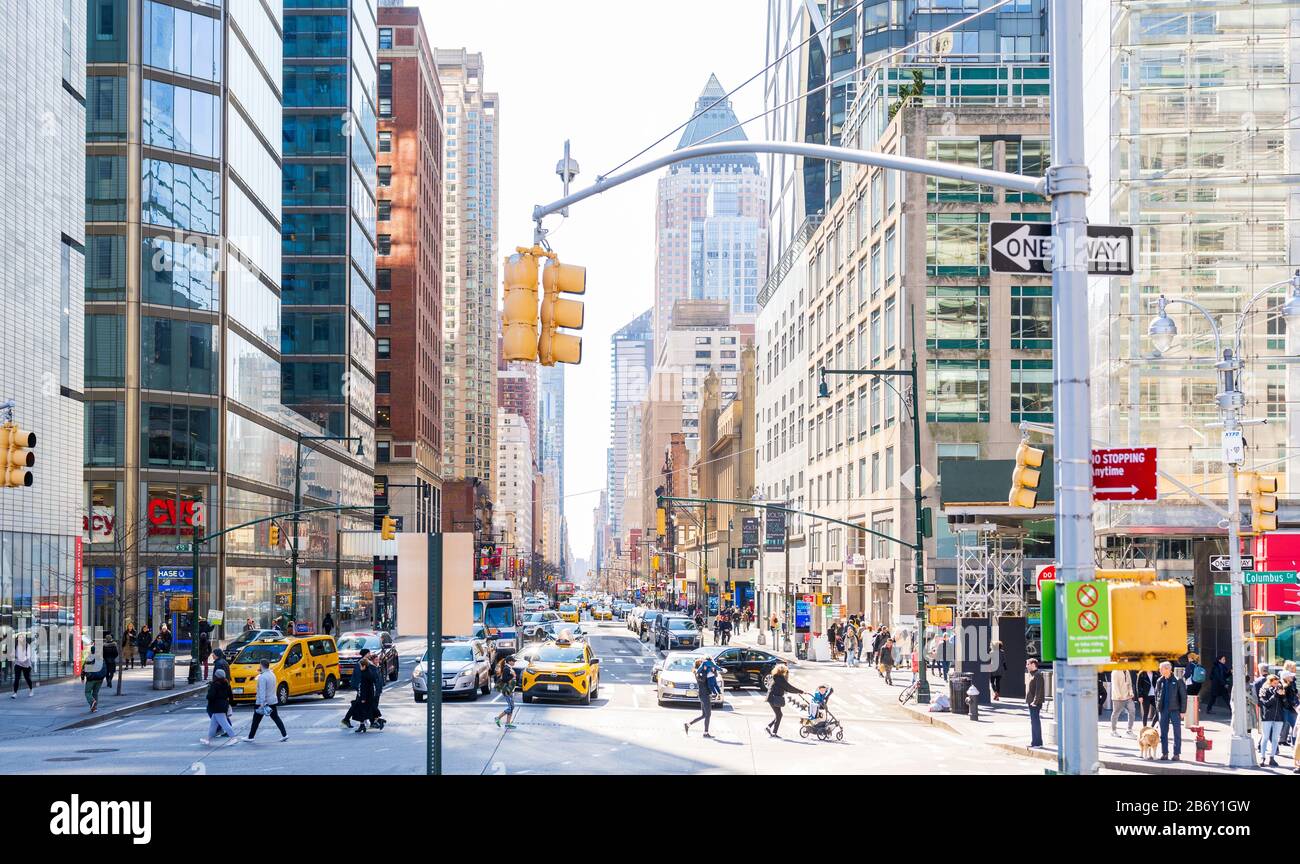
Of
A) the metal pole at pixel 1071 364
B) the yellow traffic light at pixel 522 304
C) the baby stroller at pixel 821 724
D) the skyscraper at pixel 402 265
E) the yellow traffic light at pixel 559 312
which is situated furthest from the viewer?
the skyscraper at pixel 402 265

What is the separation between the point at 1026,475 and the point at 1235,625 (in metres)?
9.01

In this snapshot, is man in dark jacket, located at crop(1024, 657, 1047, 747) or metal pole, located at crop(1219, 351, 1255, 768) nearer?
metal pole, located at crop(1219, 351, 1255, 768)

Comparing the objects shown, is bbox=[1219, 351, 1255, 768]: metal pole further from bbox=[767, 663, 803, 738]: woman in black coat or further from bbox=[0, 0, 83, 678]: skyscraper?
bbox=[0, 0, 83, 678]: skyscraper

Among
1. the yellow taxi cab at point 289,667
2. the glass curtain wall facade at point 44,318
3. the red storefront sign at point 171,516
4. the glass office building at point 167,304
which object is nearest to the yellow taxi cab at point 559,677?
the yellow taxi cab at point 289,667

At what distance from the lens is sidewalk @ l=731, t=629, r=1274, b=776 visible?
23.6 metres

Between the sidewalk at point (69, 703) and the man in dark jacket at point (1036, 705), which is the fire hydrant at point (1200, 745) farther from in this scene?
the sidewalk at point (69, 703)

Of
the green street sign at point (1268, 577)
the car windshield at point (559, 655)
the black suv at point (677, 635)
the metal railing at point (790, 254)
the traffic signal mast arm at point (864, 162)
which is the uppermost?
the metal railing at point (790, 254)

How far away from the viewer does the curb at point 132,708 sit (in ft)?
99.9

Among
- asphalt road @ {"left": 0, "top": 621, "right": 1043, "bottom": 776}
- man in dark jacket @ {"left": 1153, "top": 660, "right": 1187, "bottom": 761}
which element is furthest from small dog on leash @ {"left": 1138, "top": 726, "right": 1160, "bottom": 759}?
asphalt road @ {"left": 0, "top": 621, "right": 1043, "bottom": 776}

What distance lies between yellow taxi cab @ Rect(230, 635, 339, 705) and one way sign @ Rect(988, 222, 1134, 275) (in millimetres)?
27225

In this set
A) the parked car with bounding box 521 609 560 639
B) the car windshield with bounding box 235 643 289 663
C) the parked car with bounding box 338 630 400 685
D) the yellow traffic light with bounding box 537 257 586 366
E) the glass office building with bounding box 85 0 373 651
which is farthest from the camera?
the parked car with bounding box 521 609 560 639

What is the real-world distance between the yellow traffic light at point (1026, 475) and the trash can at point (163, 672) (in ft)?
97.6

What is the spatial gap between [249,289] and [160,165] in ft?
32.5
